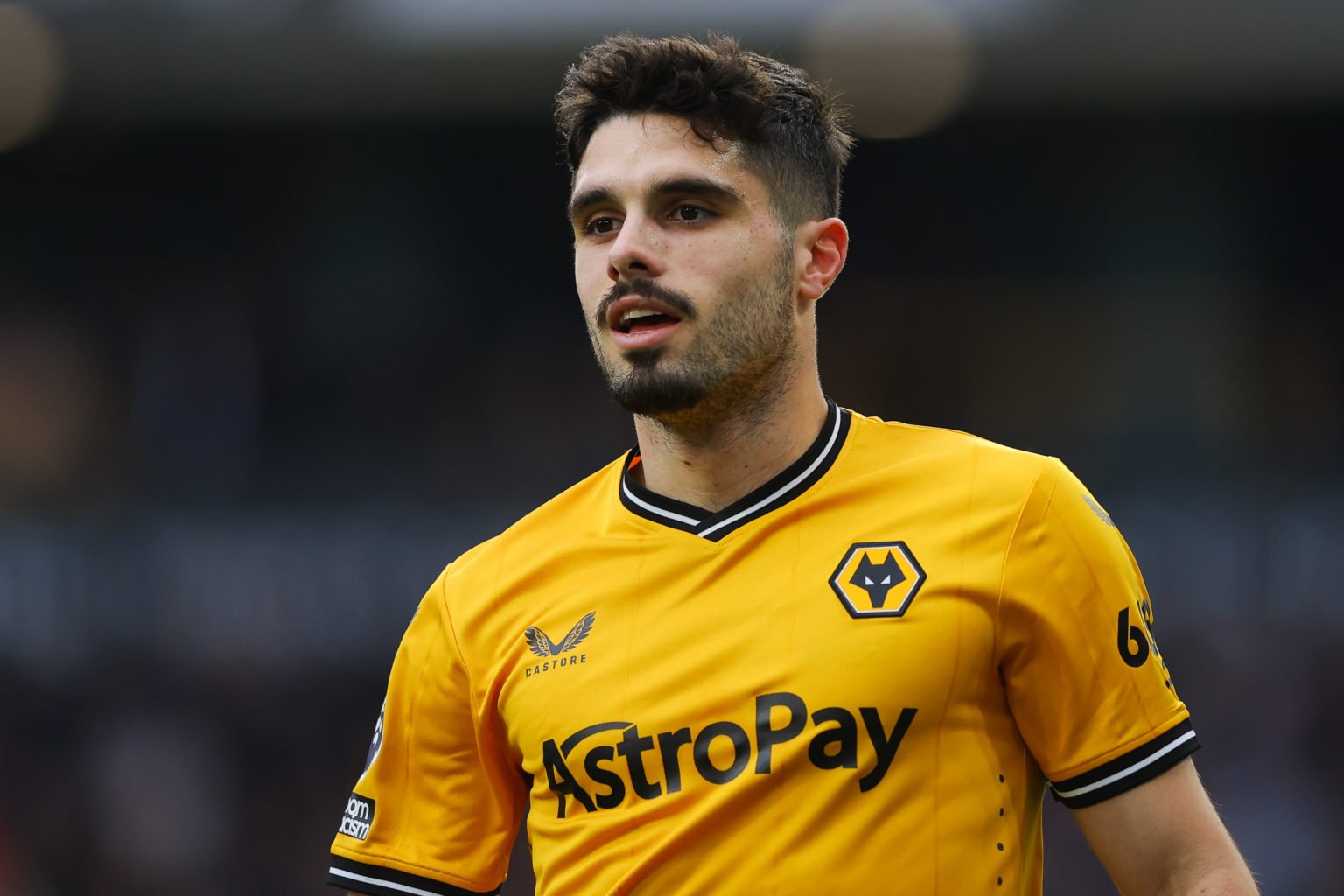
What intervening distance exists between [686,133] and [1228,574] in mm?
7268

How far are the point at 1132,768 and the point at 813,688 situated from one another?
0.44m

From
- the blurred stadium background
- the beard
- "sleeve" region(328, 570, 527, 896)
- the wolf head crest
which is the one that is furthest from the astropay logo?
the blurred stadium background

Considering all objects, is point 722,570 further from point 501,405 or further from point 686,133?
point 501,405

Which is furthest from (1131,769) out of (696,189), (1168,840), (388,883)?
(388,883)

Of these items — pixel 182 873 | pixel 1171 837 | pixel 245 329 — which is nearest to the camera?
pixel 1171 837

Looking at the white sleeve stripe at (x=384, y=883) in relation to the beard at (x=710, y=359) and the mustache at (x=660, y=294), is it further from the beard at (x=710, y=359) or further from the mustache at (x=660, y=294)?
the mustache at (x=660, y=294)

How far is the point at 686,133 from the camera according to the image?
237cm

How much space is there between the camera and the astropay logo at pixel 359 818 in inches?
98.4

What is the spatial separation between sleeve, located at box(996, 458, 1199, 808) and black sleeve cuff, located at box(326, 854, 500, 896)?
0.93m

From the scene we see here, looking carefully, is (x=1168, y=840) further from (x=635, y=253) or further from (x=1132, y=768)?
(x=635, y=253)

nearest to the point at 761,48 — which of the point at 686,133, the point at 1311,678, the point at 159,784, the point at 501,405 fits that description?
the point at 501,405

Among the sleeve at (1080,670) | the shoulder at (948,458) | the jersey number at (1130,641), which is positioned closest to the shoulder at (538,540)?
the shoulder at (948,458)

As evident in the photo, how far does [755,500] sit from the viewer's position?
2.35 m

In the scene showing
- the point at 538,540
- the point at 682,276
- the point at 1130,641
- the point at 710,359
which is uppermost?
the point at 682,276
